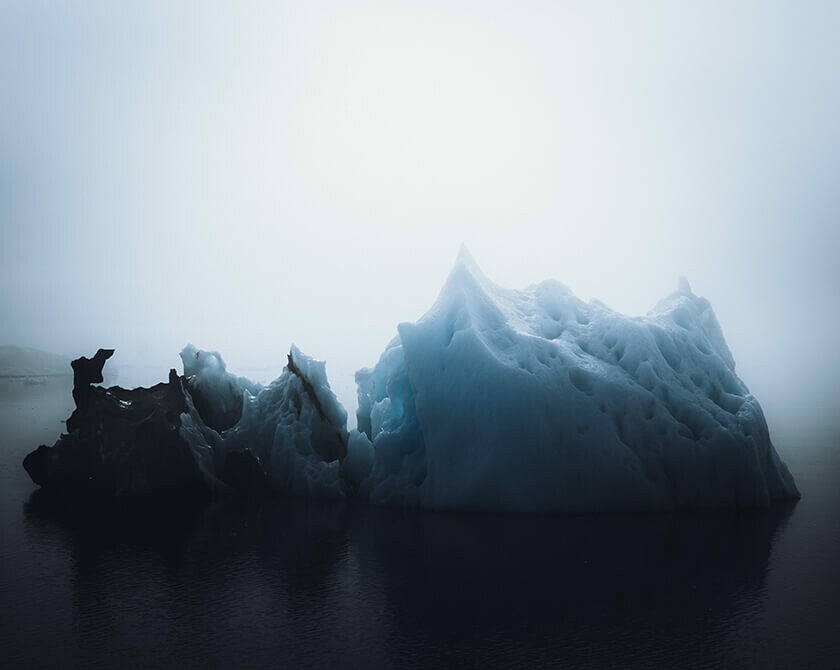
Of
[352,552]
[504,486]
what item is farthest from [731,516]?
[352,552]

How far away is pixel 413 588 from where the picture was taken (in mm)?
14672

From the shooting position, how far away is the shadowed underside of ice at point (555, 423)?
2084cm

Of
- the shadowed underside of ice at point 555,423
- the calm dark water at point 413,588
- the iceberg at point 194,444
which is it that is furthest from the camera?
the iceberg at point 194,444

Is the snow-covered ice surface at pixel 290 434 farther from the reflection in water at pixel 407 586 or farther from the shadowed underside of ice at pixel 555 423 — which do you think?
the reflection in water at pixel 407 586

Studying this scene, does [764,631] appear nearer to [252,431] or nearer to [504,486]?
[504,486]

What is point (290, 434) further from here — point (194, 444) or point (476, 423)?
point (476, 423)

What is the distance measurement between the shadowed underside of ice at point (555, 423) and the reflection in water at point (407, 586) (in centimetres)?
100

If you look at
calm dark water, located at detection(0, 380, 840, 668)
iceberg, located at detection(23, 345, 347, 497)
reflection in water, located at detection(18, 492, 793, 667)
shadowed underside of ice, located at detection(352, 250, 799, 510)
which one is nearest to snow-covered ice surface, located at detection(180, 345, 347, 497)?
iceberg, located at detection(23, 345, 347, 497)

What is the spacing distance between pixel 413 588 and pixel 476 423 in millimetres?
7480

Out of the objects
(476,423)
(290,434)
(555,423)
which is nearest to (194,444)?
(290,434)

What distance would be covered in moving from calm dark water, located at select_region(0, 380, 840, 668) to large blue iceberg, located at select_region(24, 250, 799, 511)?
1321 mm

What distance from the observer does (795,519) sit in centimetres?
2039

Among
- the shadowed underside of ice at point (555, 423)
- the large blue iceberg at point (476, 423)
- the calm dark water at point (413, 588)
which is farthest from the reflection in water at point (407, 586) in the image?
the large blue iceberg at point (476, 423)

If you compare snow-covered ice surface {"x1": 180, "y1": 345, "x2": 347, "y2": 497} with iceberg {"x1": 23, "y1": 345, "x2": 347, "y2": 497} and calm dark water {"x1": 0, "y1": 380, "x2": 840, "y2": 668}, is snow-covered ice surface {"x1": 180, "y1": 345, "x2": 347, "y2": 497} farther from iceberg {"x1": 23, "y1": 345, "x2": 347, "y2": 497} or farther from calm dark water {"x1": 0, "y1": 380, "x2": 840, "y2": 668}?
calm dark water {"x1": 0, "y1": 380, "x2": 840, "y2": 668}
